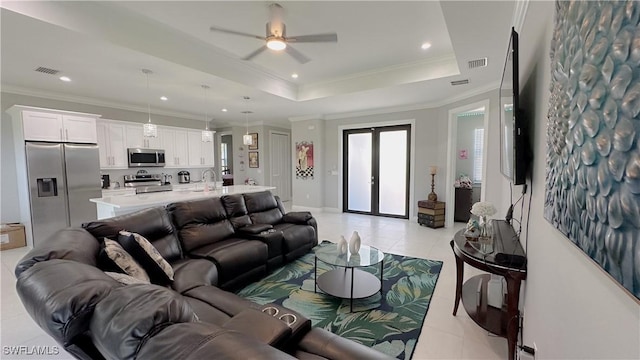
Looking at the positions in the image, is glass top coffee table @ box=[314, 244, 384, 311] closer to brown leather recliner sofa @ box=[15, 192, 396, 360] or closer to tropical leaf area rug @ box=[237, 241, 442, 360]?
tropical leaf area rug @ box=[237, 241, 442, 360]

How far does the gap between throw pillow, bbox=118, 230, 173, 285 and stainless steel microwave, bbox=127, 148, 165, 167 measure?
15.2 feet

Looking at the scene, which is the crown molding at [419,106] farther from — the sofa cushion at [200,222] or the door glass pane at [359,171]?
the sofa cushion at [200,222]

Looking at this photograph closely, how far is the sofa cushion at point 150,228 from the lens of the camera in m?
2.17

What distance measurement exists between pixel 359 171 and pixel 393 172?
899 millimetres

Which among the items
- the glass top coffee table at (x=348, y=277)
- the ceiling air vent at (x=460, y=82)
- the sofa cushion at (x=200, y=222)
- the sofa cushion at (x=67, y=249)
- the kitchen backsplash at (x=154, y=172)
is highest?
the ceiling air vent at (x=460, y=82)

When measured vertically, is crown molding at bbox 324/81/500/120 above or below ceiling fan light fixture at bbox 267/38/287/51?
above

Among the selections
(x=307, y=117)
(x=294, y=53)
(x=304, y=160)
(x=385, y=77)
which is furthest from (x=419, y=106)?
(x=294, y=53)

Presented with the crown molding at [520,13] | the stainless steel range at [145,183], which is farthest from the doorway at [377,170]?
the stainless steel range at [145,183]

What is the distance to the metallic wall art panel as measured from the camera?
55 centimetres

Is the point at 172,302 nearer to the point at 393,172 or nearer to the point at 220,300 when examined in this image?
the point at 220,300

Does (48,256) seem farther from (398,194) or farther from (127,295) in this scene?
(398,194)

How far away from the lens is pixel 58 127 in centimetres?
446

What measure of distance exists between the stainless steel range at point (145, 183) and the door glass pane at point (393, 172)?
17.1ft

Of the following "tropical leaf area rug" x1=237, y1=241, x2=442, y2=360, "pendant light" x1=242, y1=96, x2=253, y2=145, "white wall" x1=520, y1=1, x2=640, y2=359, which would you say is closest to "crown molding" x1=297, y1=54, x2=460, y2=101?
"pendant light" x1=242, y1=96, x2=253, y2=145
